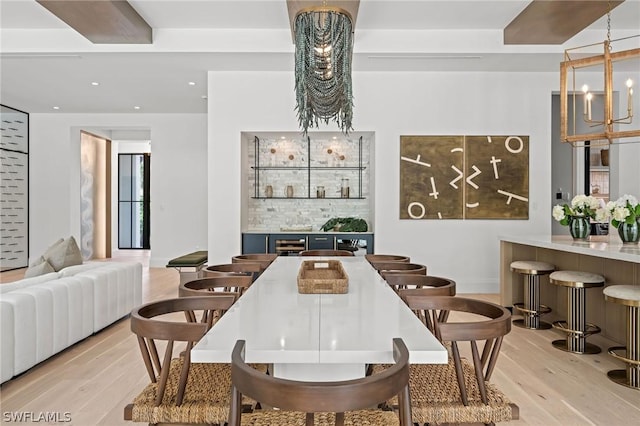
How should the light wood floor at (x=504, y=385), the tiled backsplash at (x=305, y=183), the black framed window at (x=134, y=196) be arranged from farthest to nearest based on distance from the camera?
the black framed window at (x=134, y=196)
the tiled backsplash at (x=305, y=183)
the light wood floor at (x=504, y=385)

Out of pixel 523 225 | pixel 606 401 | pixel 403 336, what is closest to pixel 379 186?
pixel 523 225

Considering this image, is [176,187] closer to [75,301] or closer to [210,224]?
[210,224]

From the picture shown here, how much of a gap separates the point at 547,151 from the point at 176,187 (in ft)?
20.8

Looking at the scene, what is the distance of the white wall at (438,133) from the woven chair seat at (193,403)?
3.98 meters

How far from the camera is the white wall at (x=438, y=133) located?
5.70 metres

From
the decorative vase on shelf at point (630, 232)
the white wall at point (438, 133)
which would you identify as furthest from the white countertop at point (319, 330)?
the white wall at point (438, 133)

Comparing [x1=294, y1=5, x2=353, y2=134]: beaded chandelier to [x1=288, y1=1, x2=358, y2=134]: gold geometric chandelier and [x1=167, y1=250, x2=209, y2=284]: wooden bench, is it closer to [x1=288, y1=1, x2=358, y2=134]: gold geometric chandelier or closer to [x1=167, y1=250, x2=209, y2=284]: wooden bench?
[x1=288, y1=1, x2=358, y2=134]: gold geometric chandelier

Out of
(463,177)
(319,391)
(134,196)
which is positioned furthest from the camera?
(134,196)

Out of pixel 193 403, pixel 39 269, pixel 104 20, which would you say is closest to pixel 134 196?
pixel 104 20

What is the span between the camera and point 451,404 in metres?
1.60

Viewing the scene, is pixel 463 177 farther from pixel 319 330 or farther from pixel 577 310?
pixel 319 330

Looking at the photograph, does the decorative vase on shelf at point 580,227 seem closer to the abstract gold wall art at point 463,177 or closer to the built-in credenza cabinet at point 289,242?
the abstract gold wall art at point 463,177

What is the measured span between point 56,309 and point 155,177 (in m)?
5.52

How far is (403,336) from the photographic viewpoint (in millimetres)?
1445
